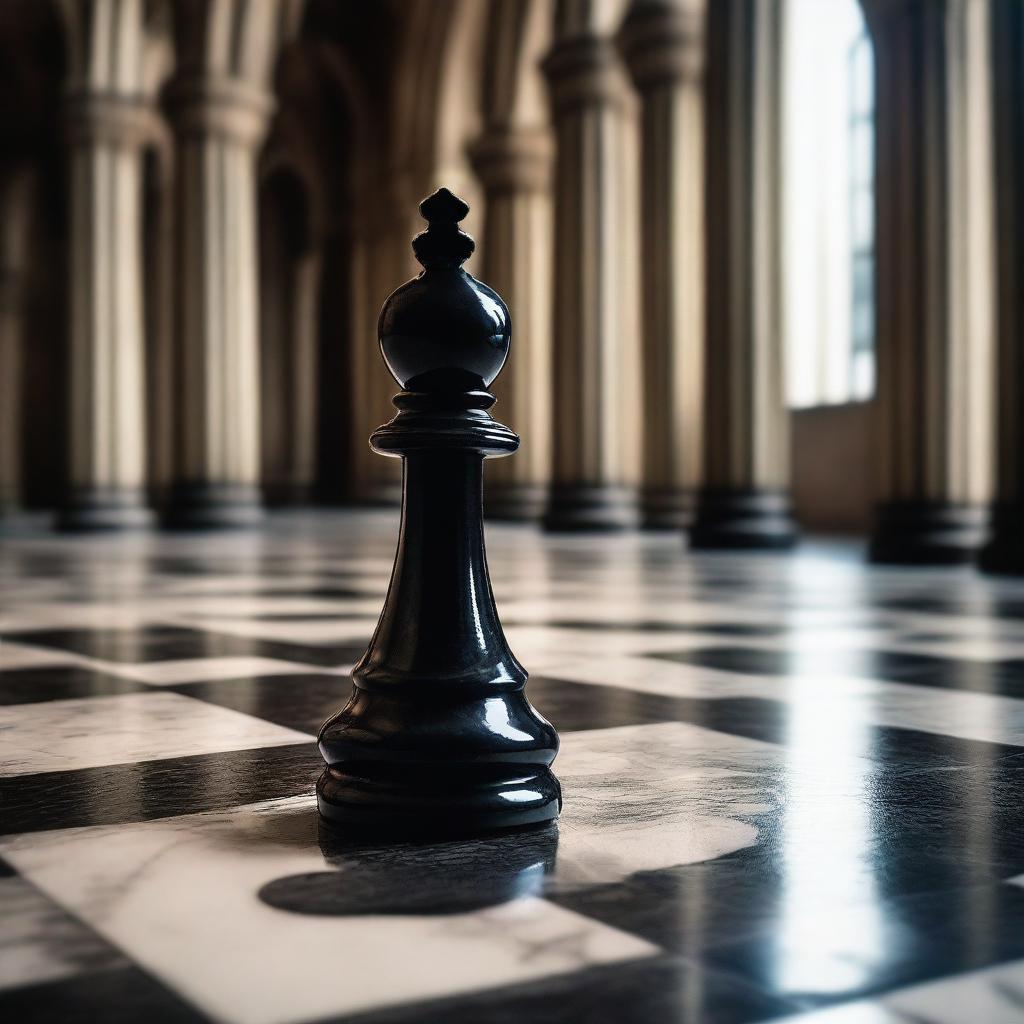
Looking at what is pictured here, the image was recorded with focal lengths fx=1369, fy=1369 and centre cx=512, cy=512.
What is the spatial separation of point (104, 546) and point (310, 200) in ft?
42.3

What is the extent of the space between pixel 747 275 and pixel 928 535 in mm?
2406

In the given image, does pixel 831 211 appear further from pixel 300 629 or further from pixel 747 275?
pixel 300 629

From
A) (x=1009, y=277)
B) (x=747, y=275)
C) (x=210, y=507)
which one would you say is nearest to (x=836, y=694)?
(x=1009, y=277)

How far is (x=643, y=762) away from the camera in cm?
163

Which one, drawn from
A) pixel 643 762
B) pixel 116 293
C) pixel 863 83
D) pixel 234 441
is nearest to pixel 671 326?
pixel 863 83

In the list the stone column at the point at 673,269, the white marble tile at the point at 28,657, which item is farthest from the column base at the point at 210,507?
the white marble tile at the point at 28,657

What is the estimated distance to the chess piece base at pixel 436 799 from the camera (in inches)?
49.3

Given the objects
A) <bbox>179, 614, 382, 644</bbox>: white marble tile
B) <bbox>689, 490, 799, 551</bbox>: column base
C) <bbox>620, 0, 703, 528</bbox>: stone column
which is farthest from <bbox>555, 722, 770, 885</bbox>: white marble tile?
<bbox>620, 0, 703, 528</bbox>: stone column

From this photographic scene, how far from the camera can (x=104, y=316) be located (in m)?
13.2

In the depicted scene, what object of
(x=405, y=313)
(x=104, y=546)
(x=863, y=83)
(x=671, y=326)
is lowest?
(x=104, y=546)

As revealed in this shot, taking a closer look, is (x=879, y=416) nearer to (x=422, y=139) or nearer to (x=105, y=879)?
(x=105, y=879)

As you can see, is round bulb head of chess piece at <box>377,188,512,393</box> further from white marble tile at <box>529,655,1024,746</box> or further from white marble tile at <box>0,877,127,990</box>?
white marble tile at <box>529,655,1024,746</box>

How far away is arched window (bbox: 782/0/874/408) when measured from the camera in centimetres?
1265

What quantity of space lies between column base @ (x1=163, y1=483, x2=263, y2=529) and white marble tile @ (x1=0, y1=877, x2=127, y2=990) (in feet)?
38.4
